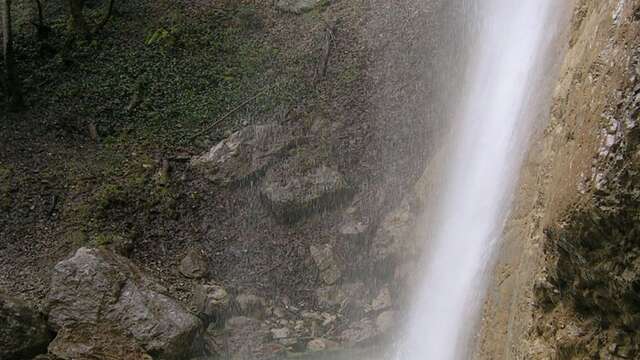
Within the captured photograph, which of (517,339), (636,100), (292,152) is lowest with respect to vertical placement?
(292,152)

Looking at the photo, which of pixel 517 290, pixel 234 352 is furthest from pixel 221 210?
pixel 517 290

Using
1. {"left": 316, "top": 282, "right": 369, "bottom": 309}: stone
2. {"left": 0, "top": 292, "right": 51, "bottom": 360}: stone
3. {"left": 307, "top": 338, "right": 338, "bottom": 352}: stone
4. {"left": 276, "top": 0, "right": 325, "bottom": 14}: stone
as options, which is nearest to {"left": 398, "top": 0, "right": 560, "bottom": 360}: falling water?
{"left": 307, "top": 338, "right": 338, "bottom": 352}: stone

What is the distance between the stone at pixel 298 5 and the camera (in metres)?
11.2

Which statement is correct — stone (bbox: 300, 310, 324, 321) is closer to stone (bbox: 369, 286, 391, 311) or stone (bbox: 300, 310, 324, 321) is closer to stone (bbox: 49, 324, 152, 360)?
stone (bbox: 369, 286, 391, 311)

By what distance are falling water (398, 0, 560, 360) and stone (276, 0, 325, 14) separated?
4.78m

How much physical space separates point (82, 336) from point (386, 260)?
339cm

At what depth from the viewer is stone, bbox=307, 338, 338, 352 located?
22.9 feet

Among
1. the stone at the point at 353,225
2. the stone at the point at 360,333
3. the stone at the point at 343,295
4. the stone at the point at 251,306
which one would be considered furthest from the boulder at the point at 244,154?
the stone at the point at 360,333

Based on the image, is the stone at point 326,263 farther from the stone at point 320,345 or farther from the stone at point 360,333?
the stone at point 320,345

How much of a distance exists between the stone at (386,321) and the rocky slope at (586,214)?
3.78 m

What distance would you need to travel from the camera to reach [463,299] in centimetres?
453

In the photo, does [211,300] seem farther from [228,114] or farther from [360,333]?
[228,114]

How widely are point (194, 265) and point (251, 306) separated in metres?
1.03

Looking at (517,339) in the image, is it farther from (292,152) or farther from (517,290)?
(292,152)
